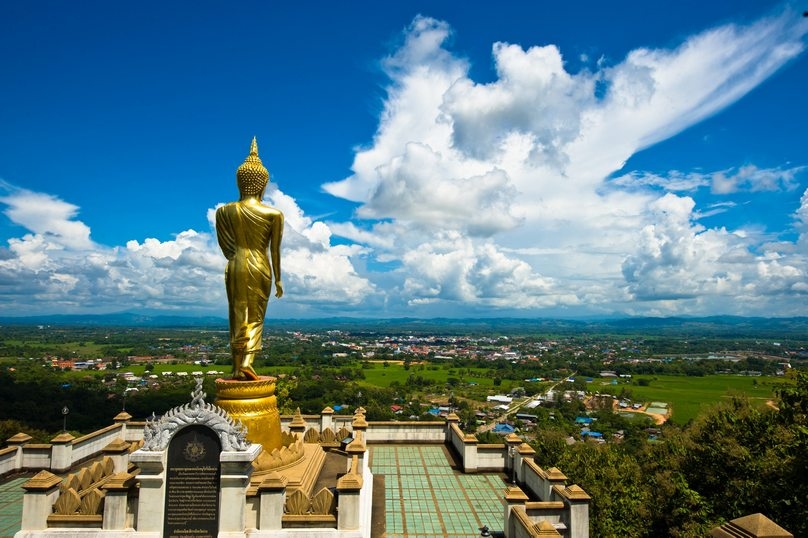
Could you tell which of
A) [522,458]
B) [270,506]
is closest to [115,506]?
[270,506]

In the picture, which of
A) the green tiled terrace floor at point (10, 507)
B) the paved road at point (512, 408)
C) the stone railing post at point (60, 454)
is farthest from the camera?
the paved road at point (512, 408)

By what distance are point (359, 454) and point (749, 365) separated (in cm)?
18076

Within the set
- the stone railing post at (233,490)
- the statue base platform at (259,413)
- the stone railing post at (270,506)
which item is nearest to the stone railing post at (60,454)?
the statue base platform at (259,413)

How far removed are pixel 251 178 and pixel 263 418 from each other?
7086 mm

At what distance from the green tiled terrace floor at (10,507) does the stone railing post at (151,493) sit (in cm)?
423

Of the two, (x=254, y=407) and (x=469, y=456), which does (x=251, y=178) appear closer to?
(x=254, y=407)

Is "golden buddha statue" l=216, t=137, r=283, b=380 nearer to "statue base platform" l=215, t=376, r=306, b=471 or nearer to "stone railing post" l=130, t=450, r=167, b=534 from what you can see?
"statue base platform" l=215, t=376, r=306, b=471

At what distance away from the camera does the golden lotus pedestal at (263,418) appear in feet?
41.7

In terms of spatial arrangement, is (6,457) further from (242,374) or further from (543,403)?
(543,403)

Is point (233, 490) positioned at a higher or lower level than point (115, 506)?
higher

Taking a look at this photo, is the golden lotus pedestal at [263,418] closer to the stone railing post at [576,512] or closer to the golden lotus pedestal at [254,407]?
the golden lotus pedestal at [254,407]

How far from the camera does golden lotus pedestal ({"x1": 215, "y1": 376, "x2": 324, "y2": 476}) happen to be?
12.7 metres

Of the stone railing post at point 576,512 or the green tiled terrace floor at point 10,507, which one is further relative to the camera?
the green tiled terrace floor at point 10,507

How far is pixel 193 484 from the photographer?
9.82m
